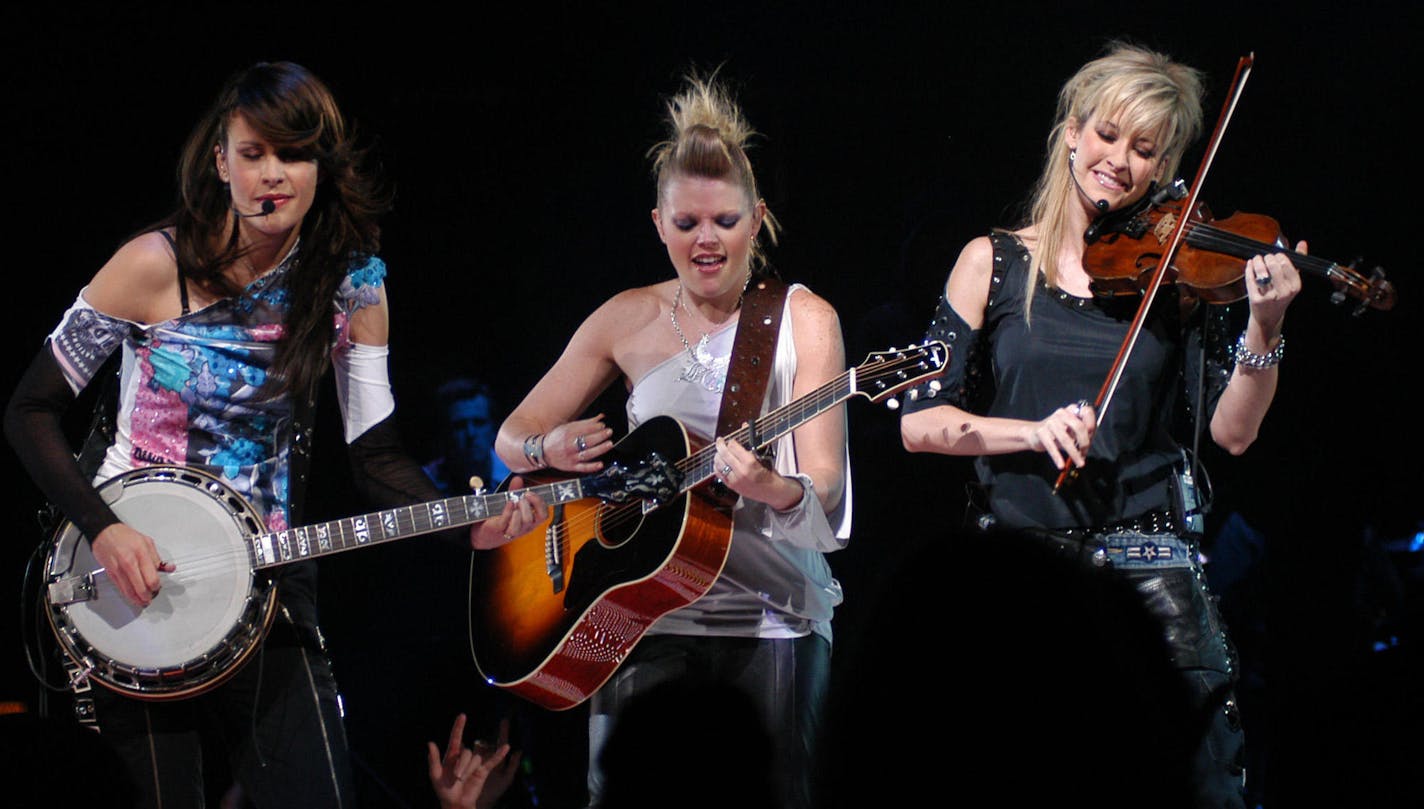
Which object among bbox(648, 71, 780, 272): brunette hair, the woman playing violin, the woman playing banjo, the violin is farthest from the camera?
bbox(648, 71, 780, 272): brunette hair

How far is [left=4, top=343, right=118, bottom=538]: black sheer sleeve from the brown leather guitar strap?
4.96 ft

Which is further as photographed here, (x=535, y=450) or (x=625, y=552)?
(x=535, y=450)

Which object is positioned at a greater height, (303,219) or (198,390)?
(303,219)

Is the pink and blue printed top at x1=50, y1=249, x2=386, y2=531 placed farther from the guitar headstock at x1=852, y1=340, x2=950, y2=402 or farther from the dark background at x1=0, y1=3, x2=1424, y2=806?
the dark background at x1=0, y1=3, x2=1424, y2=806

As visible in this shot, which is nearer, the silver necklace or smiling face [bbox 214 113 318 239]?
smiling face [bbox 214 113 318 239]

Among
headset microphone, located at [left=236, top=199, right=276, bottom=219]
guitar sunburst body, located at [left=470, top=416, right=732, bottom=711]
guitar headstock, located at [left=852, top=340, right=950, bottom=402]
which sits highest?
headset microphone, located at [left=236, top=199, right=276, bottom=219]

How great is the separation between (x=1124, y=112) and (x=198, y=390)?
231cm

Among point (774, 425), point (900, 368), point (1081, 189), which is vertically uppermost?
point (1081, 189)

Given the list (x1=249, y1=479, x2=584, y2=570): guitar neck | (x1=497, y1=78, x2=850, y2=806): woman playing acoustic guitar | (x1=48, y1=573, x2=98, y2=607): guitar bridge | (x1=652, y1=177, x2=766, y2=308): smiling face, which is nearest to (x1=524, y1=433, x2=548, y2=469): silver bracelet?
(x1=497, y1=78, x2=850, y2=806): woman playing acoustic guitar

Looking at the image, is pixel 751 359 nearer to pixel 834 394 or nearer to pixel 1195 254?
pixel 834 394

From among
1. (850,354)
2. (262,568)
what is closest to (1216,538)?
(850,354)

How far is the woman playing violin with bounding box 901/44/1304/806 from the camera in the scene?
9.95 feet

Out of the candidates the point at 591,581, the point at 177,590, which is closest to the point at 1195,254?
the point at 591,581

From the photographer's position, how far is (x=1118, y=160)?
322 centimetres
